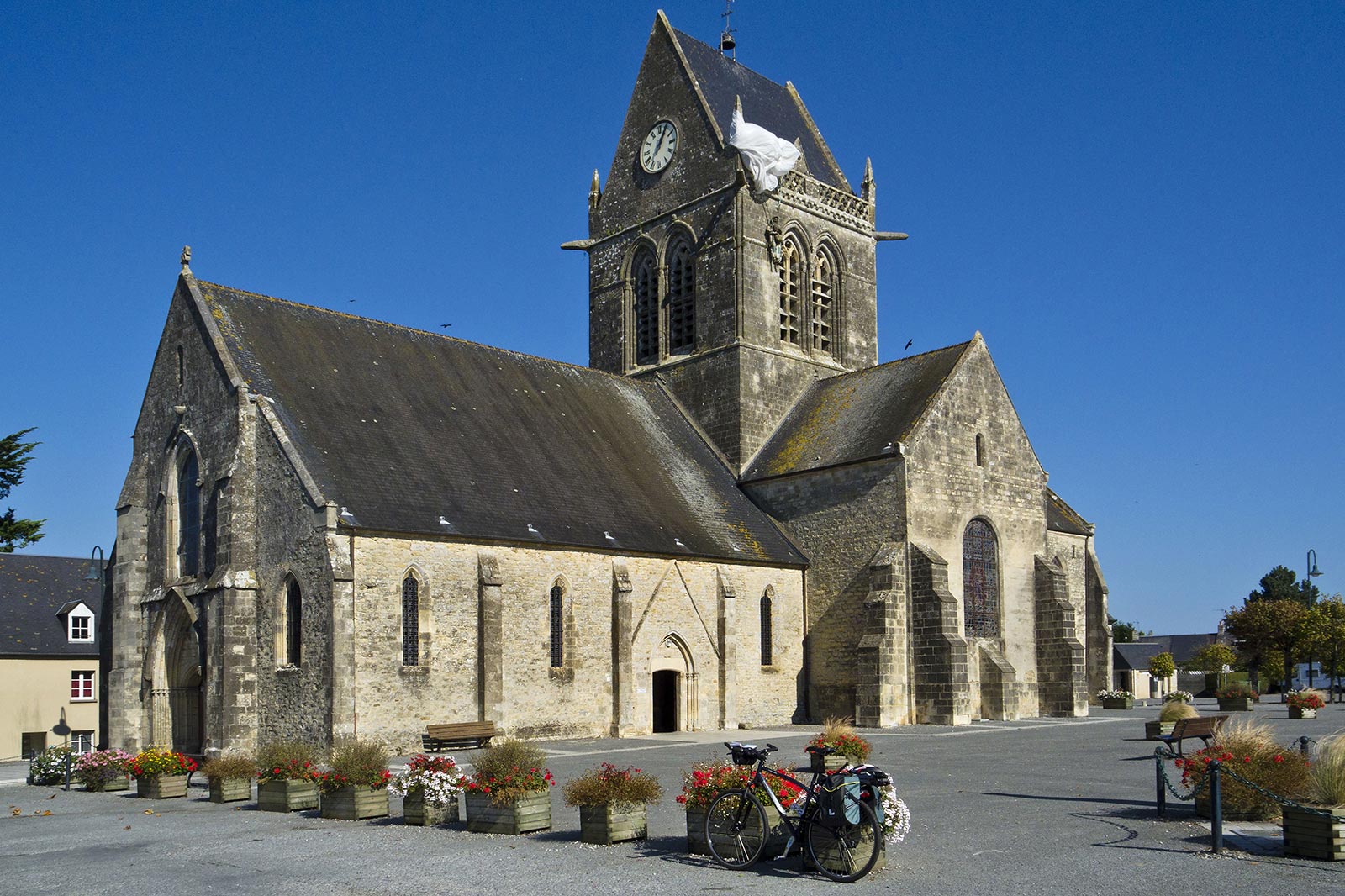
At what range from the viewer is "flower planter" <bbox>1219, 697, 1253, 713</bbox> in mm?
37438

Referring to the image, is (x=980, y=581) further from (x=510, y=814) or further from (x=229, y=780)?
(x=510, y=814)

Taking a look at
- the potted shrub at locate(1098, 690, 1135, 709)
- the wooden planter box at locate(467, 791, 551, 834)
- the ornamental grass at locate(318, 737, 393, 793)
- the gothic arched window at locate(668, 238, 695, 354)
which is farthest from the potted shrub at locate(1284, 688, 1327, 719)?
the ornamental grass at locate(318, 737, 393, 793)

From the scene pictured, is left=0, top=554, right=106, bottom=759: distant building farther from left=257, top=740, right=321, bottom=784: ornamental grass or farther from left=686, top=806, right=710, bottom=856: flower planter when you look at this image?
left=686, top=806, right=710, bottom=856: flower planter

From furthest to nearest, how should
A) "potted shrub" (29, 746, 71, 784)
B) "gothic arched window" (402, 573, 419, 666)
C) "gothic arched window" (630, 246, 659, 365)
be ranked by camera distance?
"gothic arched window" (630, 246, 659, 365) < "gothic arched window" (402, 573, 419, 666) < "potted shrub" (29, 746, 71, 784)

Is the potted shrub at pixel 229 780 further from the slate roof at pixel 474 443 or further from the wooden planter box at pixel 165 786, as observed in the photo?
the slate roof at pixel 474 443

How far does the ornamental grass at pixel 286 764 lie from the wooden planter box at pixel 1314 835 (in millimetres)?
11818

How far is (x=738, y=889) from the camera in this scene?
11.1 metres

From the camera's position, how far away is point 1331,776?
41.6 ft

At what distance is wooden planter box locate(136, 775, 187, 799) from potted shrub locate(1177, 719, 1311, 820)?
14.7 metres

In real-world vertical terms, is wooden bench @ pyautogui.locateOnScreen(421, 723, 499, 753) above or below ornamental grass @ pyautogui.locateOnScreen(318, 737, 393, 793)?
below

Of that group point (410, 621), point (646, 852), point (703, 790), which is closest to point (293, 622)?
point (410, 621)

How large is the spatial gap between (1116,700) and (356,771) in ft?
97.1

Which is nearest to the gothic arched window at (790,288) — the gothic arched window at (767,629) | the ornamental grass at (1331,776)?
the gothic arched window at (767,629)

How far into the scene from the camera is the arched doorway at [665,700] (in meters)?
32.6
